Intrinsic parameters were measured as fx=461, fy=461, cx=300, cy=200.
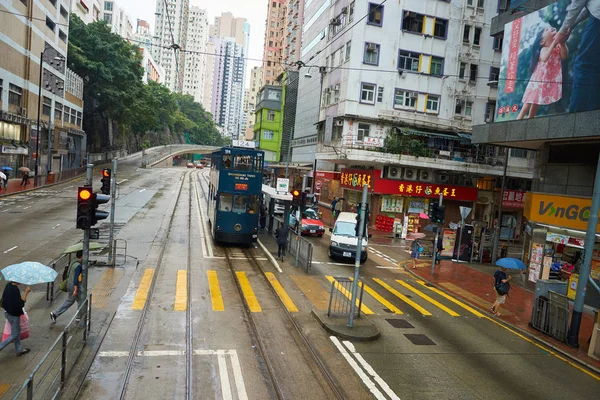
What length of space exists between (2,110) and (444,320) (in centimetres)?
4090

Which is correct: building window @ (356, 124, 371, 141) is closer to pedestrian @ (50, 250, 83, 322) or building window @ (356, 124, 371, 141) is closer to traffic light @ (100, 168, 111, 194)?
traffic light @ (100, 168, 111, 194)

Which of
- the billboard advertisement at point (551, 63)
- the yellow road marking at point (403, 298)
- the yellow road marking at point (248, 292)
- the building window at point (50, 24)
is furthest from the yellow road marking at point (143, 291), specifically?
the building window at point (50, 24)

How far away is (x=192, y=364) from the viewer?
9031 mm

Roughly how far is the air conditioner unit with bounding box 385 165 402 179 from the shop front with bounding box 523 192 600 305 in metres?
15.8

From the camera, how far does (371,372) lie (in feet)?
30.5

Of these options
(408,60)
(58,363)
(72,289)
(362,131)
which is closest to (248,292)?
(72,289)

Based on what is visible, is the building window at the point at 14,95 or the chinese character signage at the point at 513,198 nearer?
the chinese character signage at the point at 513,198

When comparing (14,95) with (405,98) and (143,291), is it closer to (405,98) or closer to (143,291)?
(405,98)

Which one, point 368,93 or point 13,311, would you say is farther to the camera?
point 368,93

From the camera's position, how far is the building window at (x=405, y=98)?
36344 millimetres

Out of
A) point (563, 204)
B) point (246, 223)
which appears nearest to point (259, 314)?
point (246, 223)

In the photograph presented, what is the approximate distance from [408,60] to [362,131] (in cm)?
691

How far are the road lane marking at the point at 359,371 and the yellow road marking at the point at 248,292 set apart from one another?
9.48 feet

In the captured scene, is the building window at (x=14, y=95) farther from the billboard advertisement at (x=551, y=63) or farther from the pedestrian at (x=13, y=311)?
the billboard advertisement at (x=551, y=63)
